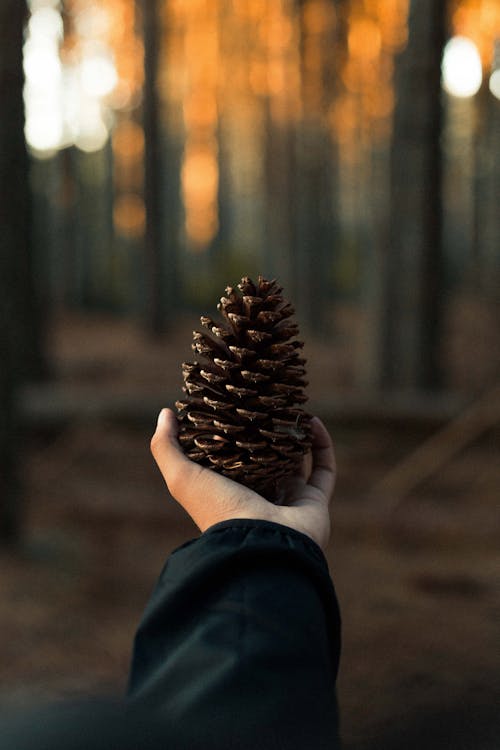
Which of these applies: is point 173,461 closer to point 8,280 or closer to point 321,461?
point 321,461

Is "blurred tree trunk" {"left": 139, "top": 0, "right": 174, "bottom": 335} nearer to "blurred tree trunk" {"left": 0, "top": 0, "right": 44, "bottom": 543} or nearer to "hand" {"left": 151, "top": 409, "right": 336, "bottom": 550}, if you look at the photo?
"blurred tree trunk" {"left": 0, "top": 0, "right": 44, "bottom": 543}

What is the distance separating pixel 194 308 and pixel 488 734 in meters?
18.6

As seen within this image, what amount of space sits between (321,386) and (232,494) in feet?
28.8

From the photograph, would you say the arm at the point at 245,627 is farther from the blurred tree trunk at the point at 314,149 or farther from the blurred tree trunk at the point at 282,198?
the blurred tree trunk at the point at 282,198

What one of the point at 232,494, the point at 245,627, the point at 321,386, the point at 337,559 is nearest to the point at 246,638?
the point at 245,627

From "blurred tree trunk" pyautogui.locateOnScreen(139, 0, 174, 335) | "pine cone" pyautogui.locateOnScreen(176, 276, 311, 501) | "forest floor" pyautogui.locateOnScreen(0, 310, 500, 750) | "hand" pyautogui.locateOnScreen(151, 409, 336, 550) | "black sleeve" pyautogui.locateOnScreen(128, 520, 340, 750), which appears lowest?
"forest floor" pyautogui.locateOnScreen(0, 310, 500, 750)

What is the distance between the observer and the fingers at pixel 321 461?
5.37 feet

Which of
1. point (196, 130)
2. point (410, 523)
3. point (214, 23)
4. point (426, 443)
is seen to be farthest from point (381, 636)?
point (214, 23)

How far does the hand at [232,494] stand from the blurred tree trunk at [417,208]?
23.5ft

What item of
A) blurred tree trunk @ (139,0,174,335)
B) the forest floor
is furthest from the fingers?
blurred tree trunk @ (139,0,174,335)

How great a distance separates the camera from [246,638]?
114 centimetres

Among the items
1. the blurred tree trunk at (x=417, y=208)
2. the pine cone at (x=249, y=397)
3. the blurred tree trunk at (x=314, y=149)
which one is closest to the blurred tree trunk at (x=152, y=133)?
the blurred tree trunk at (x=314, y=149)

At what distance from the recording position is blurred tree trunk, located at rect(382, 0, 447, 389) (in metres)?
8.27

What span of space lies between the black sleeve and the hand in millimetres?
101
